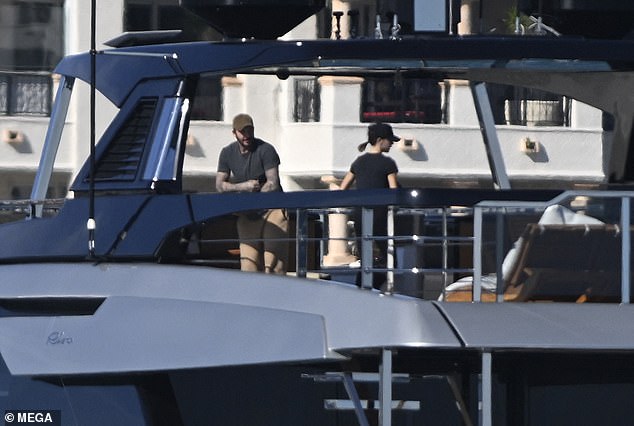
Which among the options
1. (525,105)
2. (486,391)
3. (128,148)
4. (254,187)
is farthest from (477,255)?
(525,105)

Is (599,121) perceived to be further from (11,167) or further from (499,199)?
(11,167)

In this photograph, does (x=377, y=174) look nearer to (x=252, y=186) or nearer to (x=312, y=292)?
(x=252, y=186)

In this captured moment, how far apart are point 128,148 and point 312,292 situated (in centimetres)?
118

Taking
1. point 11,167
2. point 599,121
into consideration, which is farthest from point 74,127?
point 599,121

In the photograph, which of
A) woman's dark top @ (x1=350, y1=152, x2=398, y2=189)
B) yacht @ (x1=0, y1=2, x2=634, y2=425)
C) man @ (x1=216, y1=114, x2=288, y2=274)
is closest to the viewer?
yacht @ (x1=0, y1=2, x2=634, y2=425)

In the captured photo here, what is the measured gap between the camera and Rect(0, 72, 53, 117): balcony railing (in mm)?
30734

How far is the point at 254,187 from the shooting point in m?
7.15

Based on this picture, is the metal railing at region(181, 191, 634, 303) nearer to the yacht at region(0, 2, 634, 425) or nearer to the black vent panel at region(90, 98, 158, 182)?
the yacht at region(0, 2, 634, 425)

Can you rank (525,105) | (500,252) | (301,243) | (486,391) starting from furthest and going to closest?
(525,105), (301,243), (500,252), (486,391)

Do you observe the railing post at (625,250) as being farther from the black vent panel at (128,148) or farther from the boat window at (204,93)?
the black vent panel at (128,148)

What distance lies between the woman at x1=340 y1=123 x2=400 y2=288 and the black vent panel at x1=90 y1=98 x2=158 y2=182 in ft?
2.77

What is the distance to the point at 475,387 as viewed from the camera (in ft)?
21.0

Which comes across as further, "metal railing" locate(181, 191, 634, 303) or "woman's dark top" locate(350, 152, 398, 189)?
"woman's dark top" locate(350, 152, 398, 189)

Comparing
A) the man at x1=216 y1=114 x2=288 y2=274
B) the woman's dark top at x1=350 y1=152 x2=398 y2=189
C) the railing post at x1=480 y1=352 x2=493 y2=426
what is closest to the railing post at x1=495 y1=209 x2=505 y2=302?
the railing post at x1=480 y1=352 x2=493 y2=426
